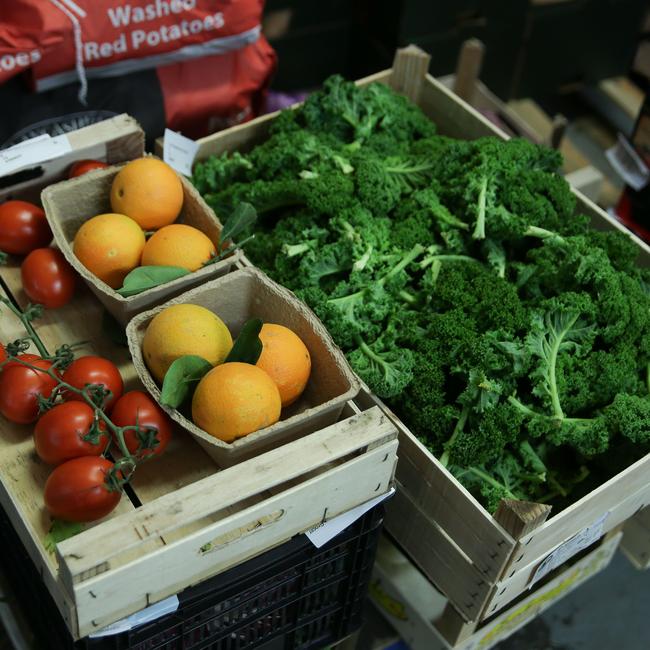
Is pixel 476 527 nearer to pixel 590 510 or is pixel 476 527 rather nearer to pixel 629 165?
pixel 590 510

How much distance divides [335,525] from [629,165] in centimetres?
158

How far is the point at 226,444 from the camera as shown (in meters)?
1.29

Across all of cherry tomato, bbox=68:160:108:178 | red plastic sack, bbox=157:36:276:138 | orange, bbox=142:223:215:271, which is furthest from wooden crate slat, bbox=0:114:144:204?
red plastic sack, bbox=157:36:276:138

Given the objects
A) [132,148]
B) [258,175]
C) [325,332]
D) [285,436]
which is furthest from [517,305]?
[132,148]

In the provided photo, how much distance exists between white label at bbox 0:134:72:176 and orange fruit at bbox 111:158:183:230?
150 millimetres

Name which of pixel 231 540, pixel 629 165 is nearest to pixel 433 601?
pixel 231 540

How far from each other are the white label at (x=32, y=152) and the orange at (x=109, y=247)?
0.21 meters

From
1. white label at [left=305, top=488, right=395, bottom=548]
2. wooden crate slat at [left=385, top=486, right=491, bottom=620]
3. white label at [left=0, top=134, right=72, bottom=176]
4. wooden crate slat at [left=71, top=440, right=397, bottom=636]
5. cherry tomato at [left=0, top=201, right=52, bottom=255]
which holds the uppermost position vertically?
white label at [left=0, top=134, right=72, bottom=176]

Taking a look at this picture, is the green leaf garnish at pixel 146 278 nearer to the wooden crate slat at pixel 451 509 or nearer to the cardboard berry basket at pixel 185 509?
the cardboard berry basket at pixel 185 509

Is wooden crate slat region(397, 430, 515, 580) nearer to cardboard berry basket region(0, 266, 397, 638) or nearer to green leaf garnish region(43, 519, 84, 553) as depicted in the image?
cardboard berry basket region(0, 266, 397, 638)

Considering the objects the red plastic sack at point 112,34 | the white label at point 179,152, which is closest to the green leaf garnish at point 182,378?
the white label at point 179,152

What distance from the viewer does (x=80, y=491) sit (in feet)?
4.05

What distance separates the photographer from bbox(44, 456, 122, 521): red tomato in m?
1.24

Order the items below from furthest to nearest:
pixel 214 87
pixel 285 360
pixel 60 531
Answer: pixel 214 87 < pixel 285 360 < pixel 60 531
